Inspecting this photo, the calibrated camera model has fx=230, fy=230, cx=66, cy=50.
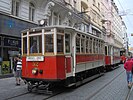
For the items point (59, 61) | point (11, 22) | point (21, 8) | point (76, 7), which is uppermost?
point (76, 7)

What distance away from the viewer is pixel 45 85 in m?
10.9

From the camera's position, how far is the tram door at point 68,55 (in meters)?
11.0

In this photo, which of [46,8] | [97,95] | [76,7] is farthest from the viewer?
[76,7]

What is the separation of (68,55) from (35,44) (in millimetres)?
1689

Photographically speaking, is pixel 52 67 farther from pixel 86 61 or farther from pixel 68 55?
pixel 86 61

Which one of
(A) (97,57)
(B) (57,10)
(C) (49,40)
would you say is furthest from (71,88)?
(B) (57,10)

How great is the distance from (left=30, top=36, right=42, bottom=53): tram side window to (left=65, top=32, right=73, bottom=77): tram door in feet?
4.28

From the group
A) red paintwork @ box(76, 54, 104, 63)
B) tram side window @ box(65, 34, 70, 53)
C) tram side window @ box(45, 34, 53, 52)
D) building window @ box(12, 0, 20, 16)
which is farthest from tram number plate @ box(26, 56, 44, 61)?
building window @ box(12, 0, 20, 16)

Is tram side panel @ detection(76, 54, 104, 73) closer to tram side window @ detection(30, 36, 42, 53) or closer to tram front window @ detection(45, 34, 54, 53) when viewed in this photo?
tram front window @ detection(45, 34, 54, 53)

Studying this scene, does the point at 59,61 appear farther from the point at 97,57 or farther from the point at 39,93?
the point at 97,57

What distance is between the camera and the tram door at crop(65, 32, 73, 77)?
1105cm

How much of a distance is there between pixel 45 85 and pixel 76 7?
24421mm

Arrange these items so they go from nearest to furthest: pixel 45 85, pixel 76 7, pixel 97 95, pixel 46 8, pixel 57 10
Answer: pixel 97 95 → pixel 45 85 → pixel 46 8 → pixel 57 10 → pixel 76 7

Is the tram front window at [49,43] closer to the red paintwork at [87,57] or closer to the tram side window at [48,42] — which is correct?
the tram side window at [48,42]
